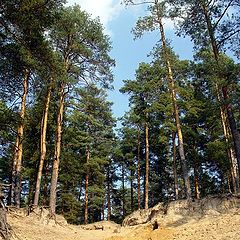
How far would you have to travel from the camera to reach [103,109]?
3525 centimetres

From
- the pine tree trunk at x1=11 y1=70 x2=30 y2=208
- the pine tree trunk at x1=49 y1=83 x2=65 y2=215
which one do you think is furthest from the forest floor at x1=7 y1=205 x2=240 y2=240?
the pine tree trunk at x1=11 y1=70 x2=30 y2=208

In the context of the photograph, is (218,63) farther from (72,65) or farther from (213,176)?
(213,176)

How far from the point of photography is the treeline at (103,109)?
1242cm

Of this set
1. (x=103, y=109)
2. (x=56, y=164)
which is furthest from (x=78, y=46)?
(x=103, y=109)

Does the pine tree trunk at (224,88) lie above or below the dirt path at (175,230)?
above

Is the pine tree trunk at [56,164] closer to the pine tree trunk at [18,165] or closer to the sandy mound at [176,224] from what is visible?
the pine tree trunk at [18,165]

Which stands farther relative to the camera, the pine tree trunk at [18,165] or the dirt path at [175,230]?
the pine tree trunk at [18,165]

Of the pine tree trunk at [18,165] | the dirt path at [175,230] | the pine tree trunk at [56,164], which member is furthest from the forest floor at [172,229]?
the pine tree trunk at [18,165]

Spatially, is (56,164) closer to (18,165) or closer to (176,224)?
(18,165)

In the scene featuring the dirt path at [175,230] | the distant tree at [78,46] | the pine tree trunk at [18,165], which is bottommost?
the dirt path at [175,230]

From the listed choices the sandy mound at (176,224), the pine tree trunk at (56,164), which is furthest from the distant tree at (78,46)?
the sandy mound at (176,224)

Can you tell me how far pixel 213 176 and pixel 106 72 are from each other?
15.5 meters

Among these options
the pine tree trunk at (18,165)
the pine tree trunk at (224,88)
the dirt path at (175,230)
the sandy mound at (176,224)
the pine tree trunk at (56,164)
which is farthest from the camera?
the pine tree trunk at (56,164)

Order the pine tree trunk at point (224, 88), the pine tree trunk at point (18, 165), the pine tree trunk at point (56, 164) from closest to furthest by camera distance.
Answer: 1. the pine tree trunk at point (224, 88)
2. the pine tree trunk at point (18, 165)
3. the pine tree trunk at point (56, 164)
